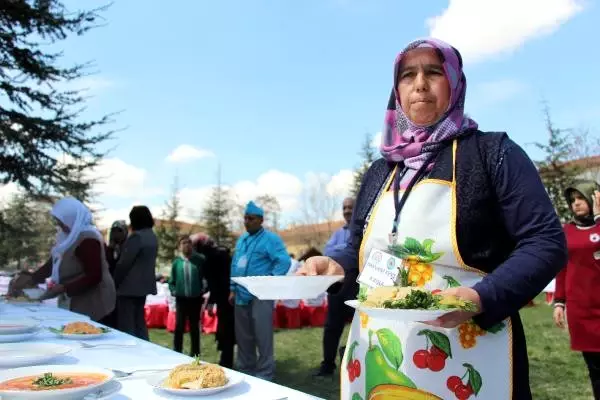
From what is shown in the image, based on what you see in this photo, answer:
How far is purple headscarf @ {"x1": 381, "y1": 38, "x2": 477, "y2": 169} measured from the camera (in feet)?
4.29

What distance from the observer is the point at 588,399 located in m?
4.09

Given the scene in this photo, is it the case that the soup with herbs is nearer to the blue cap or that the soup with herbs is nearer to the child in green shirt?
the blue cap

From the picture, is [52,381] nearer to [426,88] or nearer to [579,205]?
[426,88]

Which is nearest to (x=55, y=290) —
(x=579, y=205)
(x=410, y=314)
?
(x=410, y=314)

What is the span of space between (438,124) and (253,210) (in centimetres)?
426

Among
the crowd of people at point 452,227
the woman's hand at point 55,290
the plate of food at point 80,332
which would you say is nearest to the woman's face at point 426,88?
the crowd of people at point 452,227

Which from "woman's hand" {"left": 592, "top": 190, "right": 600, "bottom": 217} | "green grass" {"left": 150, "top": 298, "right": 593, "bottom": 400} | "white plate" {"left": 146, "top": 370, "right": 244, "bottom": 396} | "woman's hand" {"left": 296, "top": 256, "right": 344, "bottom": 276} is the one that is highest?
"woman's hand" {"left": 592, "top": 190, "right": 600, "bottom": 217}

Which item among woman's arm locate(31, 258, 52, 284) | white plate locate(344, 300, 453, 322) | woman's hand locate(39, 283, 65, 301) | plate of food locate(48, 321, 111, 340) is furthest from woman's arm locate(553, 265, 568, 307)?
woman's arm locate(31, 258, 52, 284)

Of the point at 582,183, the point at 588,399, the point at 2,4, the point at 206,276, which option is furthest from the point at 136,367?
the point at 2,4

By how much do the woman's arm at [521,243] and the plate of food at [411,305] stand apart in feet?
0.25

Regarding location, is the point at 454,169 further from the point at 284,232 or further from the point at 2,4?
the point at 284,232

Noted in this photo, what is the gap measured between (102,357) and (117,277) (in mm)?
3308

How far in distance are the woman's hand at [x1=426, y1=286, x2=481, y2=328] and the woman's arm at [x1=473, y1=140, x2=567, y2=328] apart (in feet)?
0.05

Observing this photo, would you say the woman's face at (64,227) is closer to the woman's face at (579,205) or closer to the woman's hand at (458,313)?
the woman's hand at (458,313)
